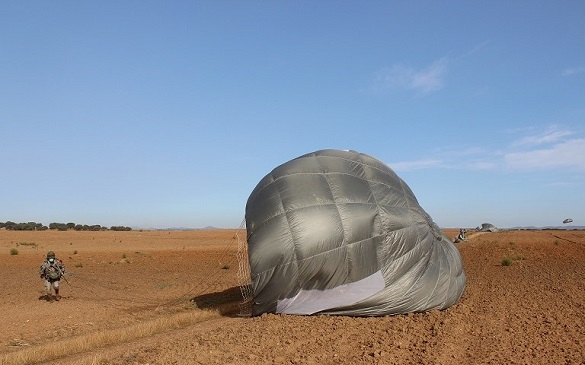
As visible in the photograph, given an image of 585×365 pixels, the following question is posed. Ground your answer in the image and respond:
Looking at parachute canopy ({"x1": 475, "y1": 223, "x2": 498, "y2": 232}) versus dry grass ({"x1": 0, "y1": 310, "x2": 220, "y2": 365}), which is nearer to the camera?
dry grass ({"x1": 0, "y1": 310, "x2": 220, "y2": 365})

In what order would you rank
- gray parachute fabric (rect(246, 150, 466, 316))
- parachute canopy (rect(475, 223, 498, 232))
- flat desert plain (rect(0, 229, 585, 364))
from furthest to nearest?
1. parachute canopy (rect(475, 223, 498, 232))
2. gray parachute fabric (rect(246, 150, 466, 316))
3. flat desert plain (rect(0, 229, 585, 364))

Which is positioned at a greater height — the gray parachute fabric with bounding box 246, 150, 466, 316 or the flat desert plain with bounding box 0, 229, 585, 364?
the gray parachute fabric with bounding box 246, 150, 466, 316

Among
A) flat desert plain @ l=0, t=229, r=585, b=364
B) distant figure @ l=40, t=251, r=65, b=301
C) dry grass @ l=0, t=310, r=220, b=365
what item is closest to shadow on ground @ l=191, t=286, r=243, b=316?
flat desert plain @ l=0, t=229, r=585, b=364

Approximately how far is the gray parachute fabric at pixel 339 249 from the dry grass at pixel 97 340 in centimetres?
190

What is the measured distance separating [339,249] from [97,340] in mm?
5394

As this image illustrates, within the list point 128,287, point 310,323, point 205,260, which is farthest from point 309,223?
point 205,260

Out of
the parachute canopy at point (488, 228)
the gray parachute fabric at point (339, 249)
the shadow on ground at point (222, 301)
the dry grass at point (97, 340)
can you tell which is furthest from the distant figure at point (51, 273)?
the parachute canopy at point (488, 228)

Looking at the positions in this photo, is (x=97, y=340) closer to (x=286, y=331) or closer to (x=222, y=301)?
(x=286, y=331)

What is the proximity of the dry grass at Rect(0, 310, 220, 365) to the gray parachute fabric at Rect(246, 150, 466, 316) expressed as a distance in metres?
1.90

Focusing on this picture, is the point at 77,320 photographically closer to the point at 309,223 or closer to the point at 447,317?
the point at 309,223

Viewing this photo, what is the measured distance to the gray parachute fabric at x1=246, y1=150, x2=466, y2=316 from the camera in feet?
35.8

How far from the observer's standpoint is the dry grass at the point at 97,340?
351 inches

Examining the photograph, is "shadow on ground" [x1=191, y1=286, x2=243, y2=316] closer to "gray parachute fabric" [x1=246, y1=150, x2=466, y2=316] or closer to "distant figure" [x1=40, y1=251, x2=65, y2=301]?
"gray parachute fabric" [x1=246, y1=150, x2=466, y2=316]

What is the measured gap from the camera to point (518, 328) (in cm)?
970
